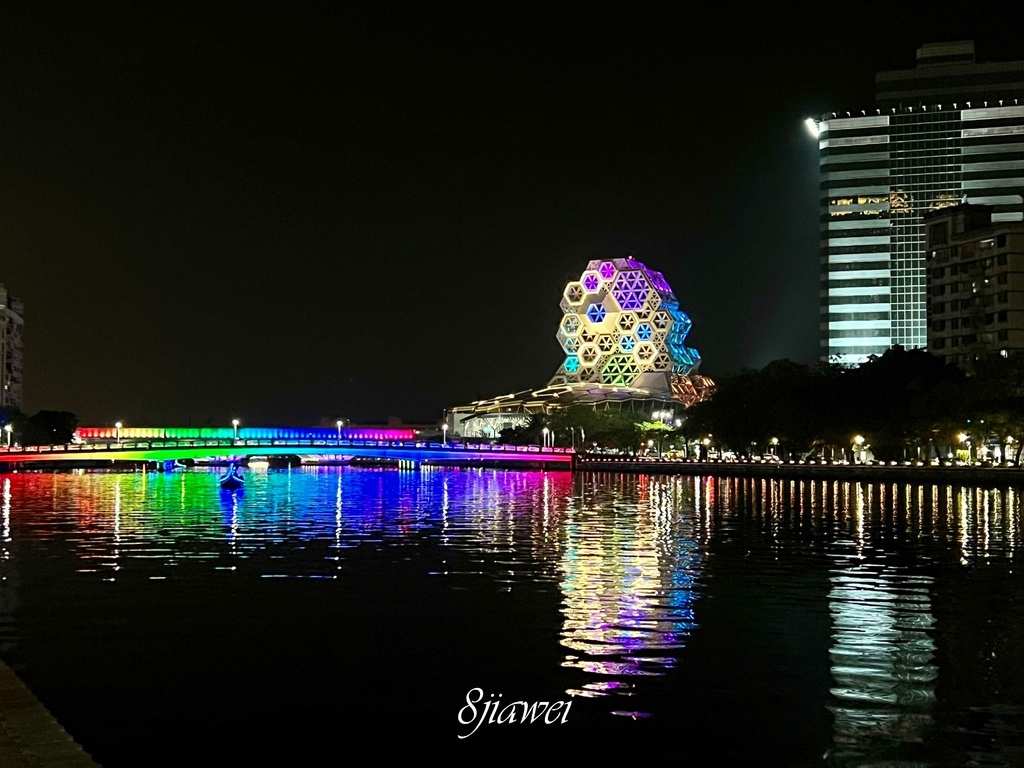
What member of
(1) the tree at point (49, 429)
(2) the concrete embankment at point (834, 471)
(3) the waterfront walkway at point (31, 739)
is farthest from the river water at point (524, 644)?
(1) the tree at point (49, 429)

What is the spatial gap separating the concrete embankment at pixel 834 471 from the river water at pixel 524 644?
2110 inches

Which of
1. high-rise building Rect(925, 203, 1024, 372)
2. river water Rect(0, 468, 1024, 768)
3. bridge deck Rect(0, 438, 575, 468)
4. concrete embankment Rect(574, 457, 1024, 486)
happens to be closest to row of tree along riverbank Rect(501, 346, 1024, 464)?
concrete embankment Rect(574, 457, 1024, 486)

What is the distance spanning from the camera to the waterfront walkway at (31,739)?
47.8 ft

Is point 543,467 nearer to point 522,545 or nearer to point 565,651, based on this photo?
point 522,545

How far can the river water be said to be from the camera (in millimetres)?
18969

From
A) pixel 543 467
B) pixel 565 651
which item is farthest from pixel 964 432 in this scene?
pixel 565 651

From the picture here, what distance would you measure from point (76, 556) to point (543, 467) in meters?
128

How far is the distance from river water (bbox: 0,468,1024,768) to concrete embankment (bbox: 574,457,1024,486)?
53.6 meters

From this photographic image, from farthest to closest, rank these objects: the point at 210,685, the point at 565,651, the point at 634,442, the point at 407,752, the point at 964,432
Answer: the point at 634,442 → the point at 964,432 → the point at 565,651 → the point at 210,685 → the point at 407,752

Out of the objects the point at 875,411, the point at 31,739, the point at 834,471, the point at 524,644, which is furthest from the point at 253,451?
the point at 31,739

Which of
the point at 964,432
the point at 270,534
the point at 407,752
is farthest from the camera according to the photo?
the point at 964,432

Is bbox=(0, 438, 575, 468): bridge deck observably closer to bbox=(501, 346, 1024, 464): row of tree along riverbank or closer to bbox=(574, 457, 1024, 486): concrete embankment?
bbox=(574, 457, 1024, 486): concrete embankment

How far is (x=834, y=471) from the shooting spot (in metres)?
121

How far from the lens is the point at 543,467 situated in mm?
170625
